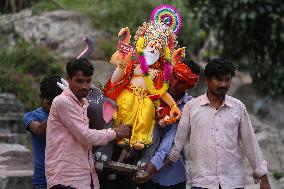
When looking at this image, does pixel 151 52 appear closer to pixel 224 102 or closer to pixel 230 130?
pixel 224 102

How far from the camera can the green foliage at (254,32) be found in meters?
12.2

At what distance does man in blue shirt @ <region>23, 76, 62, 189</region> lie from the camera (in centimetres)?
499

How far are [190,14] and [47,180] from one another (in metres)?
9.35

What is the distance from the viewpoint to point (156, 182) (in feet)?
17.1

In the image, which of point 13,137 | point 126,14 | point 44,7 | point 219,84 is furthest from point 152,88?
point 44,7

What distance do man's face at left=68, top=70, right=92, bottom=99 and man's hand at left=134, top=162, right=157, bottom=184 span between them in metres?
0.78

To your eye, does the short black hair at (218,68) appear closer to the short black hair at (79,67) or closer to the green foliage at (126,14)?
the short black hair at (79,67)

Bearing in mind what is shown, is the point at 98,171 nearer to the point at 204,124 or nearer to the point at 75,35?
the point at 204,124

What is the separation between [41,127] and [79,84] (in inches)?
22.1

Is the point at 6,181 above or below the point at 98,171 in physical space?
below

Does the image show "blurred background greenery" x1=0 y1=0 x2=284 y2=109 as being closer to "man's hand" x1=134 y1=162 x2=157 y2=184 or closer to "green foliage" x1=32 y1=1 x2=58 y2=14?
"green foliage" x1=32 y1=1 x2=58 y2=14

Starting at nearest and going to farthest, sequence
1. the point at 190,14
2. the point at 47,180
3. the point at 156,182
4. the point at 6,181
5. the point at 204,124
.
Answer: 1. the point at 47,180
2. the point at 204,124
3. the point at 156,182
4. the point at 6,181
5. the point at 190,14

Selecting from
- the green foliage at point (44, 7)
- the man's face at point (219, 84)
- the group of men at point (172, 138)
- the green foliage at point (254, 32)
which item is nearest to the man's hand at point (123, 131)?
the group of men at point (172, 138)

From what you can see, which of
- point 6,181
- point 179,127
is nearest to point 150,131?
point 179,127
